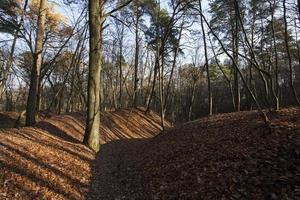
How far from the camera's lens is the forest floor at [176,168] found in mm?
5547

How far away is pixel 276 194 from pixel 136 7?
87.9ft

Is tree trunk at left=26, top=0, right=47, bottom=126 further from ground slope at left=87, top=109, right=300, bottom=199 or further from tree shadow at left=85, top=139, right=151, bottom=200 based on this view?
ground slope at left=87, top=109, right=300, bottom=199

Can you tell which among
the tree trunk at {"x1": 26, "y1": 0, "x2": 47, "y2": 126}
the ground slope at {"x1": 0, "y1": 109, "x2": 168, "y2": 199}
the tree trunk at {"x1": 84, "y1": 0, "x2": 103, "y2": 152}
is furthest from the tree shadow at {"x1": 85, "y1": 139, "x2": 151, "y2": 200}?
the tree trunk at {"x1": 26, "y1": 0, "x2": 47, "y2": 126}

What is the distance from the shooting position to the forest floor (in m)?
5.55

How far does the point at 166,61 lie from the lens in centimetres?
3328

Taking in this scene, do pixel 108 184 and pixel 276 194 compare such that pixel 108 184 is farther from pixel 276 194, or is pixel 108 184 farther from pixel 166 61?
pixel 166 61

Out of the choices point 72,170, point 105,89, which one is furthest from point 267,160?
point 105,89

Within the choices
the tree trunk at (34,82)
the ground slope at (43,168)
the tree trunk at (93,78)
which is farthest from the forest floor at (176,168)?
the tree trunk at (34,82)

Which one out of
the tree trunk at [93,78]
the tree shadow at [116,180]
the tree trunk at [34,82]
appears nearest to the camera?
the tree shadow at [116,180]

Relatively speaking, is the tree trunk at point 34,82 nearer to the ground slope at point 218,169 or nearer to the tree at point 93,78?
the tree at point 93,78

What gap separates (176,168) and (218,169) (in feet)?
5.07

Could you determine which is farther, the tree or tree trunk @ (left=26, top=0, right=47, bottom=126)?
tree trunk @ (left=26, top=0, right=47, bottom=126)

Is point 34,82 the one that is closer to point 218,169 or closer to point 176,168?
point 176,168

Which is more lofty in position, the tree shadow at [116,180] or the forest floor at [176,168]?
the forest floor at [176,168]
